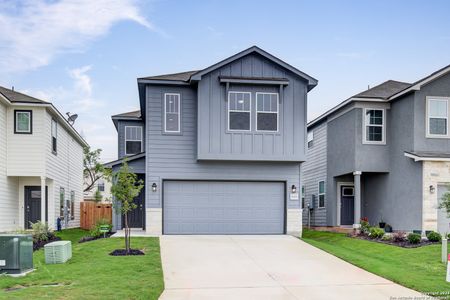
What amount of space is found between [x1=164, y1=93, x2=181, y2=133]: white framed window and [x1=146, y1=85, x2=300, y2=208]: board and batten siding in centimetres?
16

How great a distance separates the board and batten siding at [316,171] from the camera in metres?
24.1

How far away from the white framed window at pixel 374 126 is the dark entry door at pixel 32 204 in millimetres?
14665

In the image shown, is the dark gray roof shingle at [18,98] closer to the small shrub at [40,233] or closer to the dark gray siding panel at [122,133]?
the dark gray siding panel at [122,133]

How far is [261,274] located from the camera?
10883 mm

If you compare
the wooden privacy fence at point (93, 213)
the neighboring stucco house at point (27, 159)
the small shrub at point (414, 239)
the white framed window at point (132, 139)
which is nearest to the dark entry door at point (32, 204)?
the neighboring stucco house at point (27, 159)

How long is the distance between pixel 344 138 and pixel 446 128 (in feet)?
14.3

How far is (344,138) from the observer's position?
68.9 feet

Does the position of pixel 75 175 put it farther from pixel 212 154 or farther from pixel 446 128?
pixel 446 128

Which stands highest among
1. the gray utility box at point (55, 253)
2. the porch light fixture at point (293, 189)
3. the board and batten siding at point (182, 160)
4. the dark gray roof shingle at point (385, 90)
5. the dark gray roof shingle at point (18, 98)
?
the dark gray roof shingle at point (385, 90)

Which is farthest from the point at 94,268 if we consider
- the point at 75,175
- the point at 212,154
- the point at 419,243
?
the point at 75,175

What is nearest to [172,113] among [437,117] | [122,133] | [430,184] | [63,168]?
[122,133]

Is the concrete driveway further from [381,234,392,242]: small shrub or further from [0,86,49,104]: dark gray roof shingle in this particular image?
[0,86,49,104]: dark gray roof shingle

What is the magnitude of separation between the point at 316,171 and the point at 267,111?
29.1ft

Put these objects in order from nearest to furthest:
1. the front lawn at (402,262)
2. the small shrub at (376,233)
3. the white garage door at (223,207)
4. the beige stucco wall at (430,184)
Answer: the front lawn at (402,262) → the small shrub at (376,233) → the beige stucco wall at (430,184) → the white garage door at (223,207)
